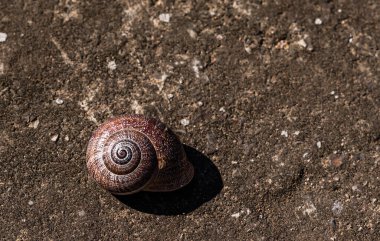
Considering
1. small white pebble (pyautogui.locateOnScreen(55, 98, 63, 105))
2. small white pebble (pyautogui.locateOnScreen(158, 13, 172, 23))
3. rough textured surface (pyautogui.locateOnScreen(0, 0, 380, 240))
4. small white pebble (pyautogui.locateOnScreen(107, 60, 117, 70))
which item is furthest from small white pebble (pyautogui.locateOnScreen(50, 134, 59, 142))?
small white pebble (pyautogui.locateOnScreen(158, 13, 172, 23))

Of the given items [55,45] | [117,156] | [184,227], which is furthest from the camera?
Answer: [55,45]

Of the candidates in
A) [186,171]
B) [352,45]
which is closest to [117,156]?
[186,171]

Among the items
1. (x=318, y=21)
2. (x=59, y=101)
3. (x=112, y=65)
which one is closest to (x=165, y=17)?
(x=112, y=65)

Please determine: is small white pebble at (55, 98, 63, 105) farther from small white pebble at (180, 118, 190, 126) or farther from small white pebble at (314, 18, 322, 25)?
small white pebble at (314, 18, 322, 25)

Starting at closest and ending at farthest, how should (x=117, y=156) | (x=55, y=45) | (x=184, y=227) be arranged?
1. (x=117, y=156)
2. (x=184, y=227)
3. (x=55, y=45)

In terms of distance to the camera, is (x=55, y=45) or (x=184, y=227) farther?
(x=55, y=45)

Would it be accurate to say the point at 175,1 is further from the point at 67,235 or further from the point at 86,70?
the point at 67,235
